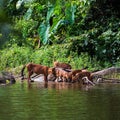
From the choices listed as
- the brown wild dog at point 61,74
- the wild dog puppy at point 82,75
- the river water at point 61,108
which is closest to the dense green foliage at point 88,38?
the brown wild dog at point 61,74

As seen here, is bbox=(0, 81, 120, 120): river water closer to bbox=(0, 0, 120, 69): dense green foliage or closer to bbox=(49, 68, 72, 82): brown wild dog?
bbox=(49, 68, 72, 82): brown wild dog

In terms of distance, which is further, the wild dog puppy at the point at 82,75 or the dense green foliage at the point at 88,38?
the dense green foliage at the point at 88,38

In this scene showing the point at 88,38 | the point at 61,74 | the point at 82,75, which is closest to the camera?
the point at 82,75

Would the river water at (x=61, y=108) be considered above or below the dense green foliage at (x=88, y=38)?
below

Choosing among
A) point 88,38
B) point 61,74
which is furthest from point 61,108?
point 88,38

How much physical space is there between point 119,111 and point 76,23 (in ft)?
47.8

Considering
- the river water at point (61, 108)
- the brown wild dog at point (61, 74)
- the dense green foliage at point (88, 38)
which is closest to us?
the river water at point (61, 108)

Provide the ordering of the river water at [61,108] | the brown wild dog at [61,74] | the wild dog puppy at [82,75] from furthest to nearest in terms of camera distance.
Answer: the brown wild dog at [61,74] → the wild dog puppy at [82,75] → the river water at [61,108]

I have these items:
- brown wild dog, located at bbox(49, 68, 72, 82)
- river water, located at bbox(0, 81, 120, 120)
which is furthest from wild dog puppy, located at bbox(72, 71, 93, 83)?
river water, located at bbox(0, 81, 120, 120)

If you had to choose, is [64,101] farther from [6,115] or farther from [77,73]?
[77,73]

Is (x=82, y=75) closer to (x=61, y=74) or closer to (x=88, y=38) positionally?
(x=61, y=74)

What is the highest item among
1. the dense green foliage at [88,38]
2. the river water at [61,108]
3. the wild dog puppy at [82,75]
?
the dense green foliage at [88,38]

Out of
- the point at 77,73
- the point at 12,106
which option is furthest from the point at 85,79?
the point at 12,106

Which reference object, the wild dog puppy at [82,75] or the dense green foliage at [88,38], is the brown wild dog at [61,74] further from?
the dense green foliage at [88,38]
